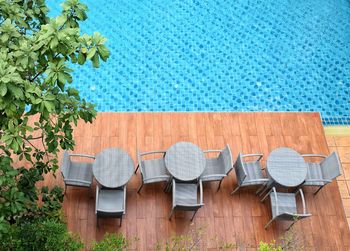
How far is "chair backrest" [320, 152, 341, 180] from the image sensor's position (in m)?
6.72

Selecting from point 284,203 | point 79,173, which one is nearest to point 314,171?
point 284,203

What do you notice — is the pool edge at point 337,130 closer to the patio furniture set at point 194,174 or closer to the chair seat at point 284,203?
the patio furniture set at point 194,174

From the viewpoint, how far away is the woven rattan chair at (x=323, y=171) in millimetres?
6773

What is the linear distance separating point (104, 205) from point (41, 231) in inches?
50.6

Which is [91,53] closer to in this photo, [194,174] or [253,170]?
[194,174]

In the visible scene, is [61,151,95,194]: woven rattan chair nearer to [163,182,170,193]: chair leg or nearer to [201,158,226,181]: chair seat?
→ [163,182,170,193]: chair leg

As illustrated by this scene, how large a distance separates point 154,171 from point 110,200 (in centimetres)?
79

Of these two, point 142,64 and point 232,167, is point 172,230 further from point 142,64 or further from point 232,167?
point 142,64

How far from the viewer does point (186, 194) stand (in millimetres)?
6590

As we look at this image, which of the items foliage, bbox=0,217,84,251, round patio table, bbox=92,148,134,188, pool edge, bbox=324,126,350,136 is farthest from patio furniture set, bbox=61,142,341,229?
pool edge, bbox=324,126,350,136

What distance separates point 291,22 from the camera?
379 inches

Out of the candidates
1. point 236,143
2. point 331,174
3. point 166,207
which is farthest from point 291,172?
point 166,207

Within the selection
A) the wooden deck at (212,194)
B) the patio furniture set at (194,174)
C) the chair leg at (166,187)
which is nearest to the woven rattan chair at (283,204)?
the patio furniture set at (194,174)

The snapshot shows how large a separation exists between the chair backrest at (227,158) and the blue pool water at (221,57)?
5.07ft
